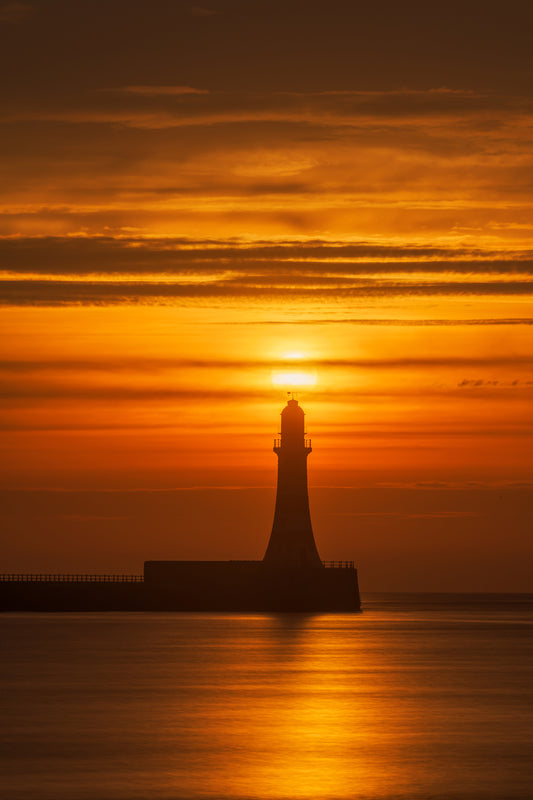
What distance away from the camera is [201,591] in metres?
97.1

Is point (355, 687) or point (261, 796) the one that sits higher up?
point (355, 687)

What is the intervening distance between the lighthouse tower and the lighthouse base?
2704mm

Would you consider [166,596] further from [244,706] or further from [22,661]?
[244,706]

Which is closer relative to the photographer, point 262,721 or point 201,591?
point 262,721

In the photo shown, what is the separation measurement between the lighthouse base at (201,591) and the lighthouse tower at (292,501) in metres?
2.70

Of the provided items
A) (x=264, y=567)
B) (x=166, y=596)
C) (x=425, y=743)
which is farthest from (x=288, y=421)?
(x=425, y=743)

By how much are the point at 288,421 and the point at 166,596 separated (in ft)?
57.2

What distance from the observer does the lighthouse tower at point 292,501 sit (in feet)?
287

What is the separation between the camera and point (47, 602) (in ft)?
317

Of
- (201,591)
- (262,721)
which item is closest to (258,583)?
(201,591)

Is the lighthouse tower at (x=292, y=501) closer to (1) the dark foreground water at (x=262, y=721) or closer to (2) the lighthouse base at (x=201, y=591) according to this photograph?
(2) the lighthouse base at (x=201, y=591)

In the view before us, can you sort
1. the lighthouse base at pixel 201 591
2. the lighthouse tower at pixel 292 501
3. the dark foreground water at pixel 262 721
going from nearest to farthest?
the dark foreground water at pixel 262 721 → the lighthouse tower at pixel 292 501 → the lighthouse base at pixel 201 591

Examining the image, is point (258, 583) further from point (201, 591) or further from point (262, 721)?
point (262, 721)

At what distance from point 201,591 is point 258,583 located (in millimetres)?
5624
